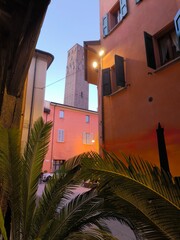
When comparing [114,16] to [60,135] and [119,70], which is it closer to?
[119,70]

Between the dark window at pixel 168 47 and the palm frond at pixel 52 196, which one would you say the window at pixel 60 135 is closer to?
the dark window at pixel 168 47

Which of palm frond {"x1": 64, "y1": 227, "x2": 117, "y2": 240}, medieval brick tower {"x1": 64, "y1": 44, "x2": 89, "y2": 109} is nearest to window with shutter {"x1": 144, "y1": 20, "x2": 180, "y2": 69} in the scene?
palm frond {"x1": 64, "y1": 227, "x2": 117, "y2": 240}

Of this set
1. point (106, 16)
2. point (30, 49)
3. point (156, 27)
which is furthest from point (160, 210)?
point (106, 16)

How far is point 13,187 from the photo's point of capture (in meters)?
2.56

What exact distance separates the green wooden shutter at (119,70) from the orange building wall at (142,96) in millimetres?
195

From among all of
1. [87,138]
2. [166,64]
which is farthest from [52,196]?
[87,138]

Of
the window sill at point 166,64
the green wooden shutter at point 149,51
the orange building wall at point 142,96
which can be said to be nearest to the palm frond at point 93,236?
the orange building wall at point 142,96

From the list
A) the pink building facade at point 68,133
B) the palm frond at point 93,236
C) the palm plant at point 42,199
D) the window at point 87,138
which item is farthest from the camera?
the window at point 87,138

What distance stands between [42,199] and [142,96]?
17.4ft

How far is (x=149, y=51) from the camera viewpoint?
A: 6754mm

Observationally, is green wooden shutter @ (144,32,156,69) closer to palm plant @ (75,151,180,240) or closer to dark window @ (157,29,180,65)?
dark window @ (157,29,180,65)

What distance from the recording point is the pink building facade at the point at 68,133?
24516 mm

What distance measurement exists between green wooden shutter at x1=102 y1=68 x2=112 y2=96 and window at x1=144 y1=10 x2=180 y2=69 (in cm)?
228

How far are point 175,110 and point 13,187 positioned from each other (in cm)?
496
